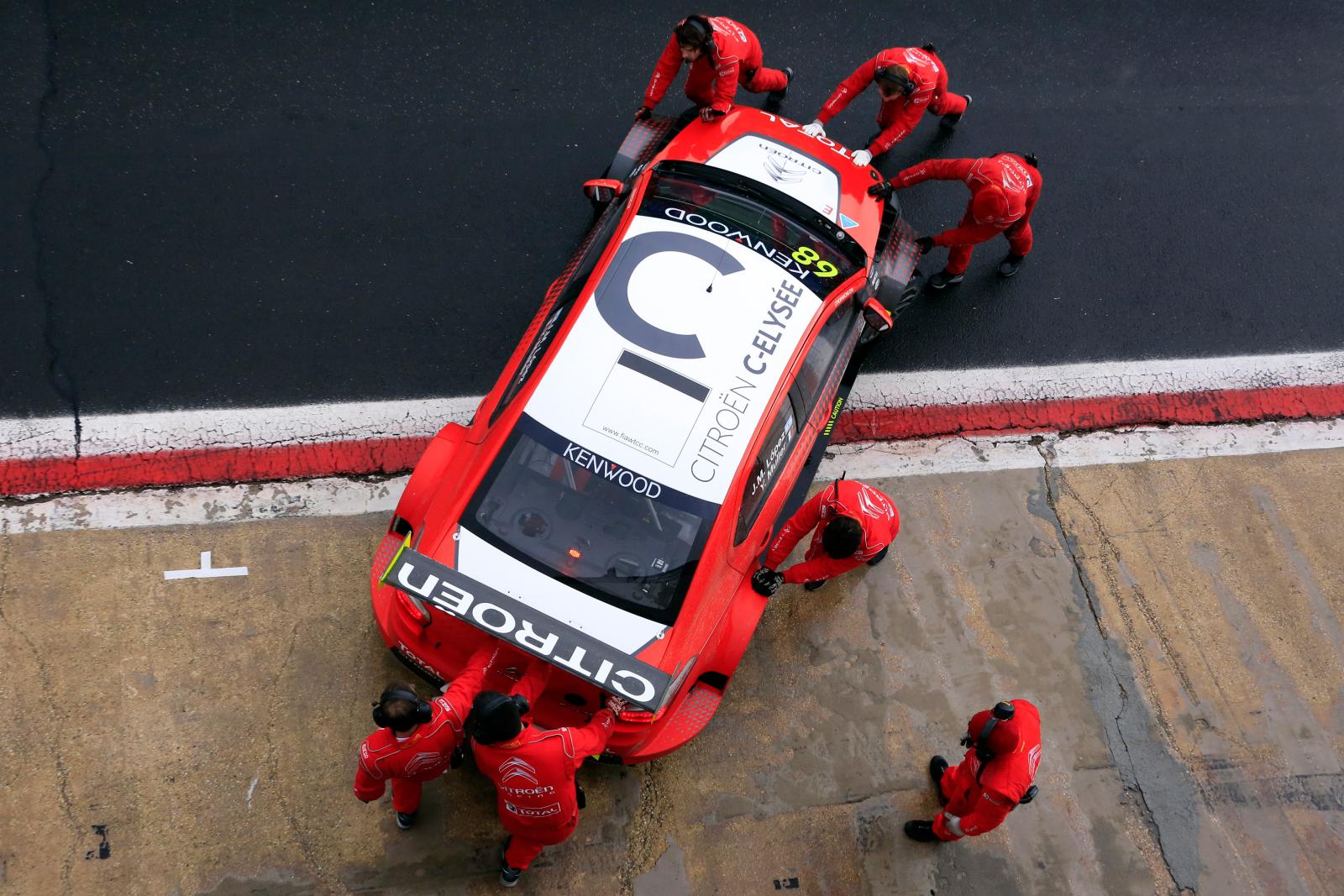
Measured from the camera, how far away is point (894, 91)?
564cm

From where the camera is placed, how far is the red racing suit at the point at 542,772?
3.73 metres

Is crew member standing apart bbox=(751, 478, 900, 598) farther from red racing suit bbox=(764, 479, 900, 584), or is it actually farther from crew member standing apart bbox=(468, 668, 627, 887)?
crew member standing apart bbox=(468, 668, 627, 887)

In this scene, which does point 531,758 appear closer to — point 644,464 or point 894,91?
point 644,464

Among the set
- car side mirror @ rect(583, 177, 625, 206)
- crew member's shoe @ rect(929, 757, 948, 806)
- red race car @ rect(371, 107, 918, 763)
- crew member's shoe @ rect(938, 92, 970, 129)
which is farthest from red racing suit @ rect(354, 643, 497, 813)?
crew member's shoe @ rect(938, 92, 970, 129)

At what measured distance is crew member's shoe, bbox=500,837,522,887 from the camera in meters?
4.38

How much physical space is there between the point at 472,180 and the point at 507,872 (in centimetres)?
415

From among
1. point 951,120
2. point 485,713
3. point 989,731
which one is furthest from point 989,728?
point 951,120

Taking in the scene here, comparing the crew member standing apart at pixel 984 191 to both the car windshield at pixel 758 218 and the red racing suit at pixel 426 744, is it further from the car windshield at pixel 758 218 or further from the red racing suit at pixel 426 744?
the red racing suit at pixel 426 744

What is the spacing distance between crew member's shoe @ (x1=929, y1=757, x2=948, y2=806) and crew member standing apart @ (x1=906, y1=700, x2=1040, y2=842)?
14.7 inches

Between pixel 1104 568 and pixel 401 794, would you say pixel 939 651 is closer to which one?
pixel 1104 568

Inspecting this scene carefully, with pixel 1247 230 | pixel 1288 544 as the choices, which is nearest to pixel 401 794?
pixel 1288 544

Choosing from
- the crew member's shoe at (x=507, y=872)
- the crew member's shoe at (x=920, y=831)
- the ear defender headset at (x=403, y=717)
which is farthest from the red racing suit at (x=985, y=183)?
the crew member's shoe at (x=507, y=872)

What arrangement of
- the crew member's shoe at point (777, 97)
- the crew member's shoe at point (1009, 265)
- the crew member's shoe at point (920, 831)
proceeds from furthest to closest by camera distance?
the crew member's shoe at point (777, 97) < the crew member's shoe at point (1009, 265) < the crew member's shoe at point (920, 831)

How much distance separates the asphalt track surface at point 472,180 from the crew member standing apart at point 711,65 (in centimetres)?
64
